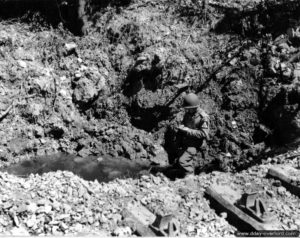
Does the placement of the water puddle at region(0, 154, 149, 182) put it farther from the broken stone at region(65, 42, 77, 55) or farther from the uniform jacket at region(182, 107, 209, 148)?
the broken stone at region(65, 42, 77, 55)

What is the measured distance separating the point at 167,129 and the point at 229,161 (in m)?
1.68

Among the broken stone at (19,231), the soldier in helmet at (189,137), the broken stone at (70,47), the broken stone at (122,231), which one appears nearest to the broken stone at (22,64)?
the broken stone at (70,47)

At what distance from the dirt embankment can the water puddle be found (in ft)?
0.62

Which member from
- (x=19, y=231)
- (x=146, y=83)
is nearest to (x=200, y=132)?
(x=146, y=83)

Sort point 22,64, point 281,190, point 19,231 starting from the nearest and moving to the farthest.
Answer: point 19,231 → point 281,190 → point 22,64

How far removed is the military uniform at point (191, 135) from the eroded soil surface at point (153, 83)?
1.87ft

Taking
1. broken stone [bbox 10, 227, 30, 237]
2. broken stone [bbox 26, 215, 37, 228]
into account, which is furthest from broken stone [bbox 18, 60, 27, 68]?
broken stone [bbox 10, 227, 30, 237]

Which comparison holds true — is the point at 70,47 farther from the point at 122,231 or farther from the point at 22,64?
the point at 122,231

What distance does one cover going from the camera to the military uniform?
685cm

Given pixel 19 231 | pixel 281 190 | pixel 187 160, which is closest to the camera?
pixel 19 231

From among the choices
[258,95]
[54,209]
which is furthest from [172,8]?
[54,209]

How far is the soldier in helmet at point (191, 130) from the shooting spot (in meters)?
6.81

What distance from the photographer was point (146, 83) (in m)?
9.08

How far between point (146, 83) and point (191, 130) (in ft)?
8.48
